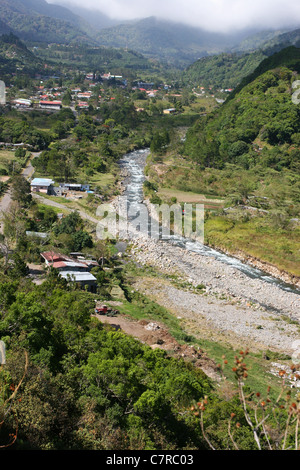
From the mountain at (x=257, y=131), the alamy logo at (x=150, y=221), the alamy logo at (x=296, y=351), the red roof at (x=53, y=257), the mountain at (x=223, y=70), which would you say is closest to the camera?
the alamy logo at (x=296, y=351)

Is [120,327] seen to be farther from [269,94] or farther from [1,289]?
[269,94]

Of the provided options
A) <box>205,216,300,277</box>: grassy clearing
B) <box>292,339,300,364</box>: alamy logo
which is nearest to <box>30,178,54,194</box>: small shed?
<box>205,216,300,277</box>: grassy clearing

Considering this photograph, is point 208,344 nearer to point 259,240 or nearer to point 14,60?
point 259,240

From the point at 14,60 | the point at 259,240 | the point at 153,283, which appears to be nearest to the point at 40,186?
the point at 153,283

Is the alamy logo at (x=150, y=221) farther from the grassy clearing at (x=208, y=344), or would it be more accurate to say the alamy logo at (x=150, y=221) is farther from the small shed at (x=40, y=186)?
the grassy clearing at (x=208, y=344)

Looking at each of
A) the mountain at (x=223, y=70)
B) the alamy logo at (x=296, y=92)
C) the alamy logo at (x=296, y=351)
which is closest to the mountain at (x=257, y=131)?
the alamy logo at (x=296, y=92)

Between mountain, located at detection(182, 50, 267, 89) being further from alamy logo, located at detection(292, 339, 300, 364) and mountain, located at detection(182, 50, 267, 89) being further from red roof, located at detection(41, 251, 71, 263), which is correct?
alamy logo, located at detection(292, 339, 300, 364)
